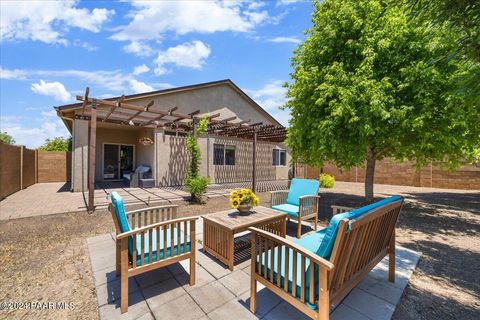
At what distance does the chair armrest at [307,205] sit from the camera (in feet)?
14.2

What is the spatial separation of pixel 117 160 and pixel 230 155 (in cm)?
726

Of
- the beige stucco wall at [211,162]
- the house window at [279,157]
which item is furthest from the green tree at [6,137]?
the house window at [279,157]

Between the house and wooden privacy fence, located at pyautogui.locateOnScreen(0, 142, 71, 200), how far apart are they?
6.50 ft

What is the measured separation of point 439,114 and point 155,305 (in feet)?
22.4

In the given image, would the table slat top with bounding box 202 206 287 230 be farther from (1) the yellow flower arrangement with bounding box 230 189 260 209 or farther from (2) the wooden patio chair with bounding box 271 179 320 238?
(2) the wooden patio chair with bounding box 271 179 320 238

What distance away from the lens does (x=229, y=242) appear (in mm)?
3049

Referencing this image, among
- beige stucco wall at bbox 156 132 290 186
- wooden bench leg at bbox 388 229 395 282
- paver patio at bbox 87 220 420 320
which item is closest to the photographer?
paver patio at bbox 87 220 420 320

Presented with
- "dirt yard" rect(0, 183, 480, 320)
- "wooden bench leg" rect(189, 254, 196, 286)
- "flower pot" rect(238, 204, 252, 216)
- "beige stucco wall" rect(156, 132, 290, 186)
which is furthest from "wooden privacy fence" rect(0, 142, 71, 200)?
"flower pot" rect(238, 204, 252, 216)

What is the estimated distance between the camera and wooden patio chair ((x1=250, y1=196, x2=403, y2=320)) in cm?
166

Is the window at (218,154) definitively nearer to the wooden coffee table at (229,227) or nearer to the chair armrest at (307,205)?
the chair armrest at (307,205)

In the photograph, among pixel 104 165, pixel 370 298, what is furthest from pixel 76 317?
pixel 104 165

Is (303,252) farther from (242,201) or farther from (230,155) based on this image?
(230,155)

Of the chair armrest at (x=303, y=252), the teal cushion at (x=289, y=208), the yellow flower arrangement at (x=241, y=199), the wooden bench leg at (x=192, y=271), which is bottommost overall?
the wooden bench leg at (x=192, y=271)

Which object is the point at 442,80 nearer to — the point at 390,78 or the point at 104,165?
the point at 390,78
